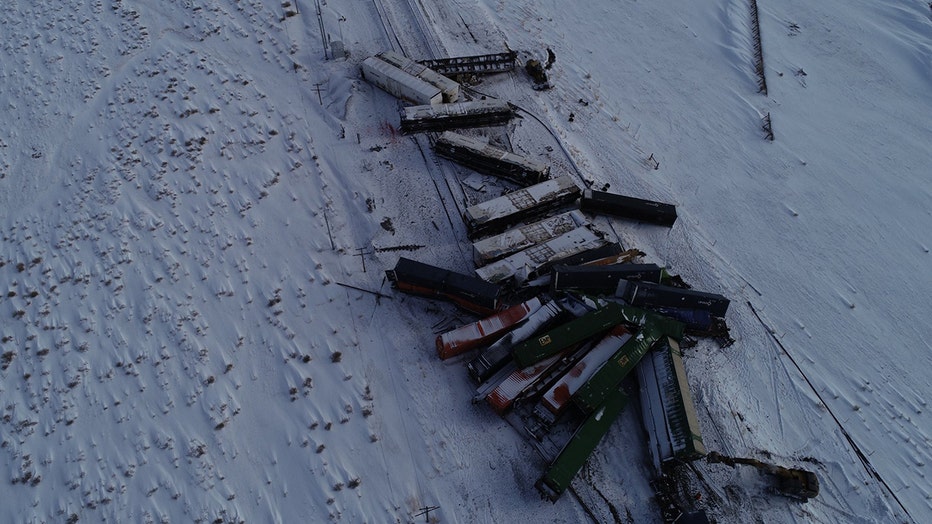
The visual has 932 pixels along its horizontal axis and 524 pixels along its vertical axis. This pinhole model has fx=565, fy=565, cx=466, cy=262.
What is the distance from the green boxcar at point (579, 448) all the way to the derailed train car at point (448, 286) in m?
6.81

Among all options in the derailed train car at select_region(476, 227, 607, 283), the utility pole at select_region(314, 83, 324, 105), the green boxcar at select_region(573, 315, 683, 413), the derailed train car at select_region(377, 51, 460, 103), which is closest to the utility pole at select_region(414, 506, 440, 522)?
the green boxcar at select_region(573, 315, 683, 413)

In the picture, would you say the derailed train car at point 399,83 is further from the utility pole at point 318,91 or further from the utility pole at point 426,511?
the utility pole at point 426,511

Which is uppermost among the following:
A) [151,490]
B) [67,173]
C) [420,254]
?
[420,254]

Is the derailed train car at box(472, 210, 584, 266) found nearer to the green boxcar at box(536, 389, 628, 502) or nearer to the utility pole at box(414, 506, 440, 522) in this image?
the green boxcar at box(536, 389, 628, 502)

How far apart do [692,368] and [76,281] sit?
31.0m

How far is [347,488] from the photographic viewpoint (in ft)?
75.4

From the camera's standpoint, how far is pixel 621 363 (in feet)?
81.2

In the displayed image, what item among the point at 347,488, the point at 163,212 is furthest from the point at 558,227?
the point at 163,212

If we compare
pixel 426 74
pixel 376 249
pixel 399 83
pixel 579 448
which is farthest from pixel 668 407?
pixel 426 74

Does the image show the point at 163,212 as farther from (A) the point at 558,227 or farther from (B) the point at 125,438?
(A) the point at 558,227

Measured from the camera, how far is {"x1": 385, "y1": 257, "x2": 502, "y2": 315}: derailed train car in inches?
1055

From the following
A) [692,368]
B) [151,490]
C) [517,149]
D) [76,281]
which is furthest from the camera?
[517,149]

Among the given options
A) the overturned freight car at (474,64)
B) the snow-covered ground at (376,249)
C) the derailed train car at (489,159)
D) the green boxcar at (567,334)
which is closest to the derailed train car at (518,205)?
the derailed train car at (489,159)

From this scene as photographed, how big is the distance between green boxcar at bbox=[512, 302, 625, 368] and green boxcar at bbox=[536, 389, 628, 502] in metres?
2.87
